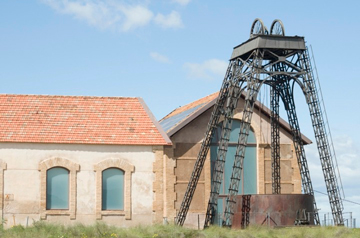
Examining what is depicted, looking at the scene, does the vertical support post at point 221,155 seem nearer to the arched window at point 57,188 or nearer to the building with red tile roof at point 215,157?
the building with red tile roof at point 215,157

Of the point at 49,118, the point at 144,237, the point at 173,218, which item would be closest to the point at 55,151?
the point at 49,118

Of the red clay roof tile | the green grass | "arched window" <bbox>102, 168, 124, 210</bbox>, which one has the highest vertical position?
the red clay roof tile

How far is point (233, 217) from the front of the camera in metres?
31.3

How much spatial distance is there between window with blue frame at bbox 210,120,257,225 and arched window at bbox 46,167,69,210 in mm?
6780

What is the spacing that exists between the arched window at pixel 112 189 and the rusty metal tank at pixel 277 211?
5645 millimetres

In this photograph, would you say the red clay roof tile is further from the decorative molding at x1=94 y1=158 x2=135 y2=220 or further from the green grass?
the green grass

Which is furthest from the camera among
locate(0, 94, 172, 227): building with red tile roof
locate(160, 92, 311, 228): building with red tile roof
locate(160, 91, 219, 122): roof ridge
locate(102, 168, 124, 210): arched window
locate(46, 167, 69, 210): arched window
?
locate(160, 91, 219, 122): roof ridge

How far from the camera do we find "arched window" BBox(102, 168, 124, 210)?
108 ft

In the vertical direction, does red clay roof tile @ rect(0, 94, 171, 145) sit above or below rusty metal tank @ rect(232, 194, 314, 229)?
above

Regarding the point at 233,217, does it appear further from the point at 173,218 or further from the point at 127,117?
the point at 127,117

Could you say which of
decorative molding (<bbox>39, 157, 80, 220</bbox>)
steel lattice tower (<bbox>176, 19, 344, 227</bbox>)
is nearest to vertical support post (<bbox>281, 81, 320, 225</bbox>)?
→ steel lattice tower (<bbox>176, 19, 344, 227</bbox>)

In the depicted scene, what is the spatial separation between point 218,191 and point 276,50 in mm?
6643

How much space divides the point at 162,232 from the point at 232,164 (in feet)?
26.6

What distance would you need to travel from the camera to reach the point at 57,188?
3262cm
